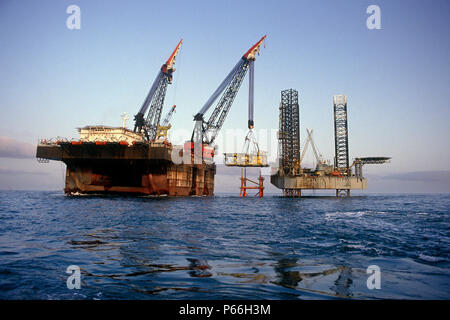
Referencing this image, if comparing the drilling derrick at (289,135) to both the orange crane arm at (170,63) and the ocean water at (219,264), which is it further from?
the ocean water at (219,264)

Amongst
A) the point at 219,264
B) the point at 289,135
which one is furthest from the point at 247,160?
the point at 219,264

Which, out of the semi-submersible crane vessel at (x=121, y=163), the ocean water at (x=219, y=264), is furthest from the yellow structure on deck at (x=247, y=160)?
the ocean water at (x=219, y=264)

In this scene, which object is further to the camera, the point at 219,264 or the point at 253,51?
the point at 253,51

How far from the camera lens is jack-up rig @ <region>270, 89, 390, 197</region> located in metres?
72.2

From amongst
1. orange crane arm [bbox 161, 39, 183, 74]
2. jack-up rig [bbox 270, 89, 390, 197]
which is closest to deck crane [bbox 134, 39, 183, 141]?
orange crane arm [bbox 161, 39, 183, 74]

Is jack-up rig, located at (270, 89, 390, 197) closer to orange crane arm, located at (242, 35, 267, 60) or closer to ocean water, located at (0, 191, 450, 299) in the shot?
orange crane arm, located at (242, 35, 267, 60)

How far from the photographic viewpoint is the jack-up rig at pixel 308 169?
72.2m

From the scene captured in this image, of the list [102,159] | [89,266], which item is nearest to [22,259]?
[89,266]

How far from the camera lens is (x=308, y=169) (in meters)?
76.7

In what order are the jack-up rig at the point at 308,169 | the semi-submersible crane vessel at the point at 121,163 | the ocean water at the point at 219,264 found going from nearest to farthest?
the ocean water at the point at 219,264 < the semi-submersible crane vessel at the point at 121,163 < the jack-up rig at the point at 308,169

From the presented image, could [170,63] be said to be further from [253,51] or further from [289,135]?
[289,135]

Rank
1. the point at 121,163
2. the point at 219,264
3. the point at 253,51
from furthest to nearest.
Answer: the point at 253,51
the point at 121,163
the point at 219,264
